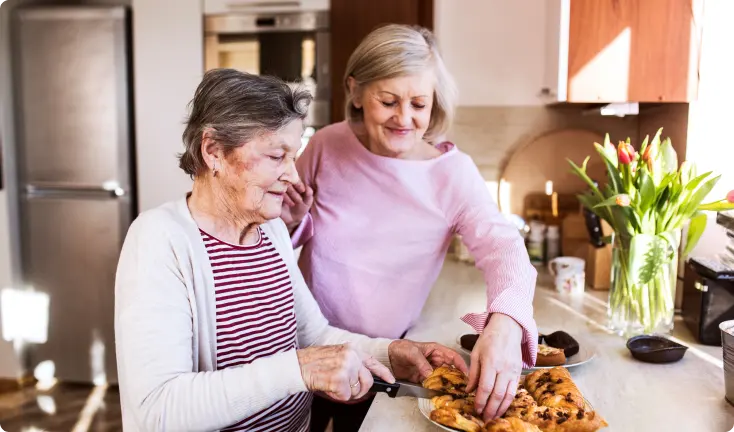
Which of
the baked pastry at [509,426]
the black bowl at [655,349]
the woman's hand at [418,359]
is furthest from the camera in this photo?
the black bowl at [655,349]

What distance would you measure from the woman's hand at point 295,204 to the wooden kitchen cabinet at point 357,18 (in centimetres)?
168

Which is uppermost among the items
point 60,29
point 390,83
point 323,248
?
point 60,29

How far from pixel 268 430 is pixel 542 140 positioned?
179 centimetres

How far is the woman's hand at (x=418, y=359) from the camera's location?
130 centimetres

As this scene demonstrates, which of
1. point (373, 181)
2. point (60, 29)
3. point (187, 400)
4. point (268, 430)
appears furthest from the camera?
point (60, 29)

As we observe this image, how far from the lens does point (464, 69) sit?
8.84ft

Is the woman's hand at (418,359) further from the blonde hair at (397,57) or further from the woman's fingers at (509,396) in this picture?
the blonde hair at (397,57)

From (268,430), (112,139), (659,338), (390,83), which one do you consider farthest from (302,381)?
(112,139)

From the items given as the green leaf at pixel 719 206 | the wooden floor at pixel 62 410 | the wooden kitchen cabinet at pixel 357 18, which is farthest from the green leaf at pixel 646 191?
the wooden floor at pixel 62 410

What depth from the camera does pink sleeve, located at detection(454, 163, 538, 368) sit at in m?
Result: 1.21

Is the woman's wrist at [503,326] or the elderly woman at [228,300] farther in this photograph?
the woman's wrist at [503,326]

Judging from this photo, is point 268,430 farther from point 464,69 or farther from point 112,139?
point 112,139

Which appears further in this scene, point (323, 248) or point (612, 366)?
point (323, 248)

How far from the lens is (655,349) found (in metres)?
1.43
